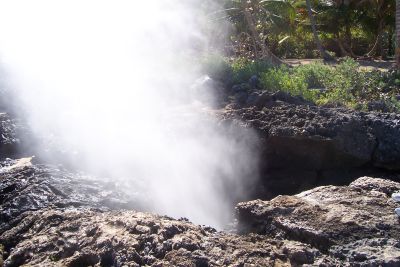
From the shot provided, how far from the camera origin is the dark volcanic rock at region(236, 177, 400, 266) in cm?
302

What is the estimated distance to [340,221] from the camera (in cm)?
327

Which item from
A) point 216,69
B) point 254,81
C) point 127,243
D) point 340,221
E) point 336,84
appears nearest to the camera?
point 127,243

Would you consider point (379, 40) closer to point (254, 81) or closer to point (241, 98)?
point (254, 81)

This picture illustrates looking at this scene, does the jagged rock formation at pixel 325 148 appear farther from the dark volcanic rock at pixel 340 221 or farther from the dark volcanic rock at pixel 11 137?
the dark volcanic rock at pixel 11 137

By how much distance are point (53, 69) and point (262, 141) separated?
12.2 feet

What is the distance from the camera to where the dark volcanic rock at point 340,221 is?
302 centimetres

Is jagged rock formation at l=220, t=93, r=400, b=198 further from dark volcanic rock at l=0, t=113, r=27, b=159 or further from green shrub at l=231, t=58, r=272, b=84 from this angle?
green shrub at l=231, t=58, r=272, b=84

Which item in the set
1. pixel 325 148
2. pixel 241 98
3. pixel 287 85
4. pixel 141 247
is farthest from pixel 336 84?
pixel 141 247

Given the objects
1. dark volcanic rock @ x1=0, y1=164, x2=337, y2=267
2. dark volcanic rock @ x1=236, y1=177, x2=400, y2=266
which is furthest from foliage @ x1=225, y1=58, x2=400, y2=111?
dark volcanic rock @ x1=0, y1=164, x2=337, y2=267

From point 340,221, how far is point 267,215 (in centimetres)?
50

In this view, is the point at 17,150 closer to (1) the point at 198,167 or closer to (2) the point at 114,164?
(2) the point at 114,164

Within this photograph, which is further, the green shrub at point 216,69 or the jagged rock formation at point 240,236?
the green shrub at point 216,69

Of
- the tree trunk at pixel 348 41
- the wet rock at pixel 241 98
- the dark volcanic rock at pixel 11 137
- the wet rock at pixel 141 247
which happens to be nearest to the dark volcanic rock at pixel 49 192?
the wet rock at pixel 141 247

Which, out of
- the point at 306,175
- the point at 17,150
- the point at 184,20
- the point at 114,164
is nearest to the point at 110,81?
the point at 17,150
